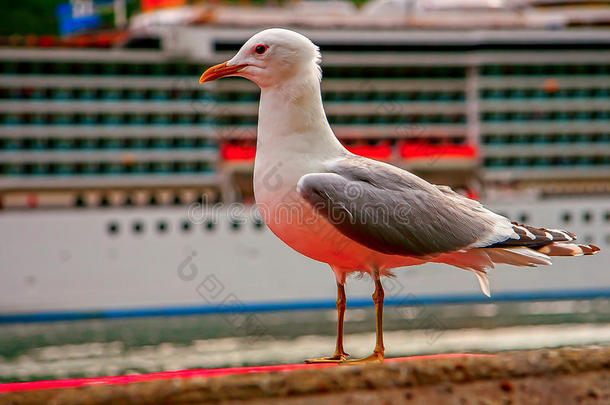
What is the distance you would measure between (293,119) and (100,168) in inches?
733

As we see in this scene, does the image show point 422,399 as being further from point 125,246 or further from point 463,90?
point 463,90

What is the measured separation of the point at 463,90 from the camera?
23.9m

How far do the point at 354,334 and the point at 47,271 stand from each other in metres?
7.52

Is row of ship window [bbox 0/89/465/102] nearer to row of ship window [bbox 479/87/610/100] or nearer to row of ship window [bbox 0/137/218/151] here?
row of ship window [bbox 0/137/218/151]

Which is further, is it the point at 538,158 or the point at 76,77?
the point at 538,158

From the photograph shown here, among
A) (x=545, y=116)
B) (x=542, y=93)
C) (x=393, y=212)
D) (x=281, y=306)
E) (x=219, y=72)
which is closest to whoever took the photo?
(x=393, y=212)

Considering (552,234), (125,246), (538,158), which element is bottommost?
(125,246)

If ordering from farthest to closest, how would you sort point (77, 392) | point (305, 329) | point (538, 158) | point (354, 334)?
point (538, 158)
point (305, 329)
point (354, 334)
point (77, 392)

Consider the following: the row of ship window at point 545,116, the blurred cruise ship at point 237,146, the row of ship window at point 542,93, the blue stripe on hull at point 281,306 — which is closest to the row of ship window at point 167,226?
the blurred cruise ship at point 237,146

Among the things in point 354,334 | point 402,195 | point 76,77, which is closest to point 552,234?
point 402,195

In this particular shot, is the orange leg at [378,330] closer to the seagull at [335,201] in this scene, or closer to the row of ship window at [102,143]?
the seagull at [335,201]

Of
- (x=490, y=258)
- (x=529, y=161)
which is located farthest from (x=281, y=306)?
(x=490, y=258)

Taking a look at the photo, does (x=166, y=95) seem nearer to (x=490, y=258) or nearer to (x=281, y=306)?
(x=281, y=306)

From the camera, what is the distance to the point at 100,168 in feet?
68.6
